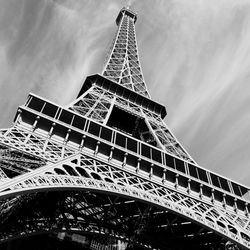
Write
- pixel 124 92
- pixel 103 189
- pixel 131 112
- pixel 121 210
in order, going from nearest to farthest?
pixel 103 189 → pixel 121 210 → pixel 131 112 → pixel 124 92

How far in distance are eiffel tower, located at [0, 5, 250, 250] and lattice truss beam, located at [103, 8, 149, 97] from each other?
14.5 meters

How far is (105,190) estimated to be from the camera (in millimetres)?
14484

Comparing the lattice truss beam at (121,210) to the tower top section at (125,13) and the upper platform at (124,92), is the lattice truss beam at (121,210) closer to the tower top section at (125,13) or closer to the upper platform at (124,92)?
the upper platform at (124,92)

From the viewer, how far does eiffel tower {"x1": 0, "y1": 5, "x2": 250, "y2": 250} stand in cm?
1436

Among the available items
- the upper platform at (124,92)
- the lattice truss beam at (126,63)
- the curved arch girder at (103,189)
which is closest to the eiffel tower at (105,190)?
the curved arch girder at (103,189)

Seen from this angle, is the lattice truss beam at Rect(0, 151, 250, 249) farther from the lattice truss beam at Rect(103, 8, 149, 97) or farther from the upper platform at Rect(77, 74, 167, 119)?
the lattice truss beam at Rect(103, 8, 149, 97)

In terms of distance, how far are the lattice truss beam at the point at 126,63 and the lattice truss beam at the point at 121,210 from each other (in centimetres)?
2030

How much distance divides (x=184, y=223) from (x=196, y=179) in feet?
9.86

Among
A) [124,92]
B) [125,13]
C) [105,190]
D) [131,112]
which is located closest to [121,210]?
[105,190]

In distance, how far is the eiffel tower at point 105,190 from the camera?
14.4 metres

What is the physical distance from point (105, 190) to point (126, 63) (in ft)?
102

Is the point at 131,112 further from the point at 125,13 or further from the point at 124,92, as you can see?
the point at 125,13

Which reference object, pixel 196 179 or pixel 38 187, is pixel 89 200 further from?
pixel 38 187

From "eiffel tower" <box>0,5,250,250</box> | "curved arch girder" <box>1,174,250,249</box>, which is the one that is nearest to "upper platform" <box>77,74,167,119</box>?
"eiffel tower" <box>0,5,250,250</box>
